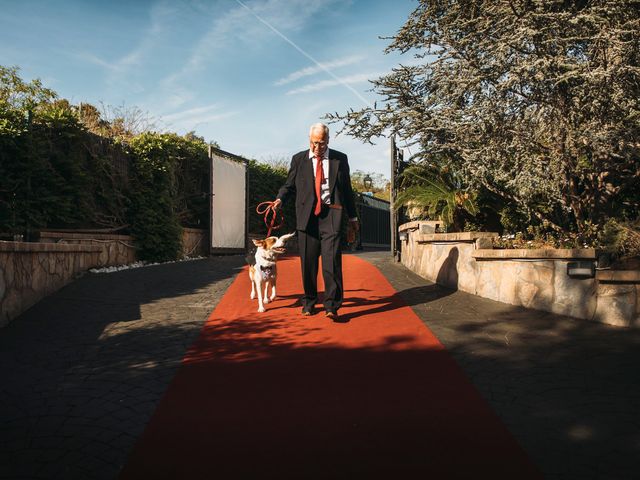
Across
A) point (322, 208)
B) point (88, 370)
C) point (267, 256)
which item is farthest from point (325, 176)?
point (88, 370)

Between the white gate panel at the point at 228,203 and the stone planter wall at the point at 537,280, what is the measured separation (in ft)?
23.2

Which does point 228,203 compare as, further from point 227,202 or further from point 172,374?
point 172,374

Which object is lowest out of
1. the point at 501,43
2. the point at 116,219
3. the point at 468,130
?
the point at 116,219

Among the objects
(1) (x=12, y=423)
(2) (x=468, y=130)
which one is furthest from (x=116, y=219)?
(1) (x=12, y=423)

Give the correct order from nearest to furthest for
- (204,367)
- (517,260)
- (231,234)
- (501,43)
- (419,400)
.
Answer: (419,400) < (204,367) < (501,43) < (517,260) < (231,234)

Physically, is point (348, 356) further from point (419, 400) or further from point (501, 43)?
point (501, 43)

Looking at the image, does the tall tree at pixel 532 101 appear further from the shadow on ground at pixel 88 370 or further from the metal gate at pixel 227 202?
the metal gate at pixel 227 202

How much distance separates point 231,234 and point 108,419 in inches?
450

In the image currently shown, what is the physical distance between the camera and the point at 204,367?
4102 mm

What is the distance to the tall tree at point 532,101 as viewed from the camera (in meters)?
5.75

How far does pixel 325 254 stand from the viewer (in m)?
5.52

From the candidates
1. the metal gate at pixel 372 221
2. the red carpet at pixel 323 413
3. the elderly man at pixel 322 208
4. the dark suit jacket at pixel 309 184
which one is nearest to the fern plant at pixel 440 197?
the dark suit jacket at pixel 309 184

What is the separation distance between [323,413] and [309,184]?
9.89 ft

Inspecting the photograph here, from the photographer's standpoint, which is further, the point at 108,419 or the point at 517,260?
the point at 517,260
